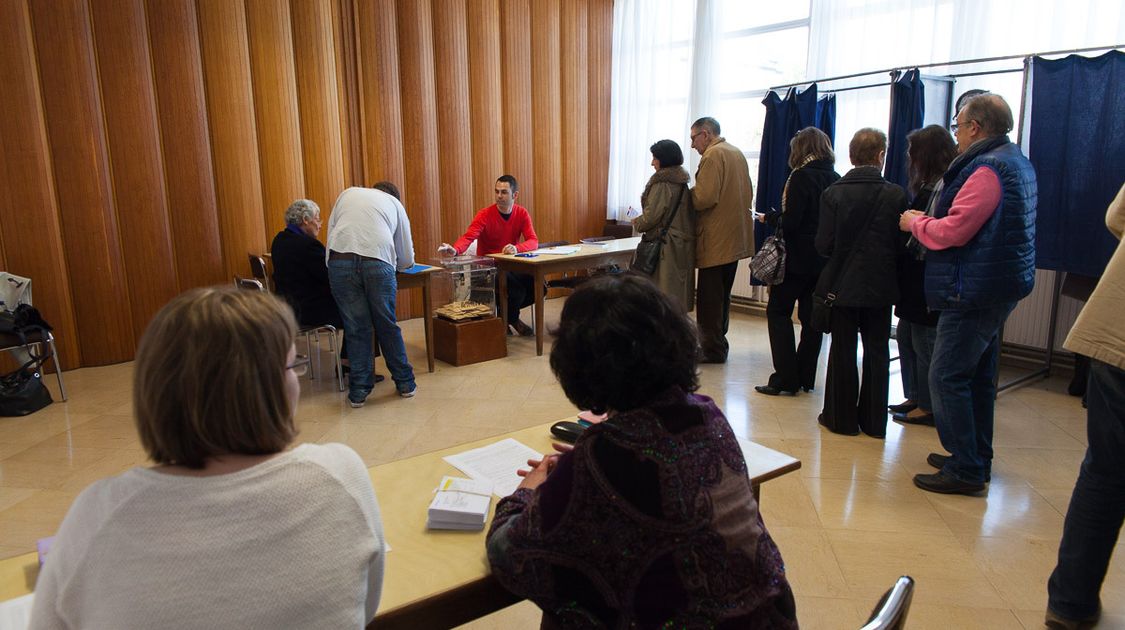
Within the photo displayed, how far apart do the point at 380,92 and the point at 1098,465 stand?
5.90m

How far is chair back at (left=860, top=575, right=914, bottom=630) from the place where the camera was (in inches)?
40.1

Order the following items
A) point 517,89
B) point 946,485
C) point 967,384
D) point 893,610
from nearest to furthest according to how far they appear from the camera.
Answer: point 893,610 → point 967,384 → point 946,485 → point 517,89

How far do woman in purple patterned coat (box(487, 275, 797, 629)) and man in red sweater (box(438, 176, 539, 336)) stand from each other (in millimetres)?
4956

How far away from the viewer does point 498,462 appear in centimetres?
179

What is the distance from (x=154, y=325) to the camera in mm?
997

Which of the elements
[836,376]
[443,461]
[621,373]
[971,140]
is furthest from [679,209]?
[621,373]

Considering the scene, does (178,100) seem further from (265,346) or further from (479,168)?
(265,346)

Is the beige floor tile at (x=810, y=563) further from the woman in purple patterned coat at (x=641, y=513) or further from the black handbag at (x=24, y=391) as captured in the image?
the black handbag at (x=24, y=391)

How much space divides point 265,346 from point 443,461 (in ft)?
2.78

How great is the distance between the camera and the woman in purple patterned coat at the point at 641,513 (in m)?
1.14

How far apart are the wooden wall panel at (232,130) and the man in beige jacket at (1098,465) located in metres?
5.55

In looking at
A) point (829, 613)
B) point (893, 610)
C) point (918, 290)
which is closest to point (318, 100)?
point (918, 290)

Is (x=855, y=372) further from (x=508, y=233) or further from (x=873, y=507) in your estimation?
(x=508, y=233)

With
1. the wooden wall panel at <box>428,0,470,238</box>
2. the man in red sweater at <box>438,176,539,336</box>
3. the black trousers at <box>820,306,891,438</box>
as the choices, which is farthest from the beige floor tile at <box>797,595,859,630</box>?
the wooden wall panel at <box>428,0,470,238</box>
